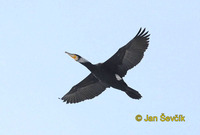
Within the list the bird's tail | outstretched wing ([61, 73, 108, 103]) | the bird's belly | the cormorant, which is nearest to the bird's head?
the cormorant

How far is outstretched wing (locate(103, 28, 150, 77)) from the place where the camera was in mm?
17562

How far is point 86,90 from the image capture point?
19516 millimetres

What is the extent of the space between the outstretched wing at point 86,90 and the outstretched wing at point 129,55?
140 cm

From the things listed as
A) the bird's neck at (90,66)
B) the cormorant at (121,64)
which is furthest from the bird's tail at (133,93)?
the bird's neck at (90,66)

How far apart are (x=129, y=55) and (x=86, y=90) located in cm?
305

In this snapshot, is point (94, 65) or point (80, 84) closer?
point (94, 65)

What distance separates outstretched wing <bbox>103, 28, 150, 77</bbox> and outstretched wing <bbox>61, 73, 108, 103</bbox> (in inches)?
55.2

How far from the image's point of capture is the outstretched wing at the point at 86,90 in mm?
19203

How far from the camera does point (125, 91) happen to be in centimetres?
1766

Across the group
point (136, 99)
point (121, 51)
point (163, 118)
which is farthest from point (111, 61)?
point (163, 118)

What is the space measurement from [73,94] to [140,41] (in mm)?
4552

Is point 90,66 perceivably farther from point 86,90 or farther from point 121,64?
point 86,90

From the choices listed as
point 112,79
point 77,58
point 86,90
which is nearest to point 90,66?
point 77,58

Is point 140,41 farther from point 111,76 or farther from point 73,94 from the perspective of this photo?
point 73,94
